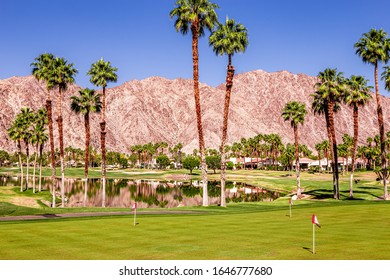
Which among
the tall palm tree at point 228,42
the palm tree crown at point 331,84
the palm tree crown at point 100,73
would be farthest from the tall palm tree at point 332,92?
the palm tree crown at point 100,73

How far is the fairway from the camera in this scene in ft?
61.7

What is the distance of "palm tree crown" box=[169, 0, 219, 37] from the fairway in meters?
28.9

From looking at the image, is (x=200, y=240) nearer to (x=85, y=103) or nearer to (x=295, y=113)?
(x=85, y=103)

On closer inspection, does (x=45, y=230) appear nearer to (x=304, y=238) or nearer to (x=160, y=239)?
(x=160, y=239)

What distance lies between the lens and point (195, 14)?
5228 cm

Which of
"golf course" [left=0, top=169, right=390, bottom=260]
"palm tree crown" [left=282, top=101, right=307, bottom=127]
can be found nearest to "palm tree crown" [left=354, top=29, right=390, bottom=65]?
"palm tree crown" [left=282, top=101, right=307, bottom=127]

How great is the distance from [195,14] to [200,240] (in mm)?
35702

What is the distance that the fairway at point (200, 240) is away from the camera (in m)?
18.8

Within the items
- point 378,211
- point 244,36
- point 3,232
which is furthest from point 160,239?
point 244,36

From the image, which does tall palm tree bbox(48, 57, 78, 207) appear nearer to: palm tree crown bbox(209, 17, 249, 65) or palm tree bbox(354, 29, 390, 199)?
palm tree crown bbox(209, 17, 249, 65)

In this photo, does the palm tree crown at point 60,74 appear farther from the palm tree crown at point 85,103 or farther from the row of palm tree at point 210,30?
the row of palm tree at point 210,30

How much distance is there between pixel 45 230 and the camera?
87.2 ft

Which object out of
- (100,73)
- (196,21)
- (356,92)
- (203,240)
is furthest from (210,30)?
(203,240)
